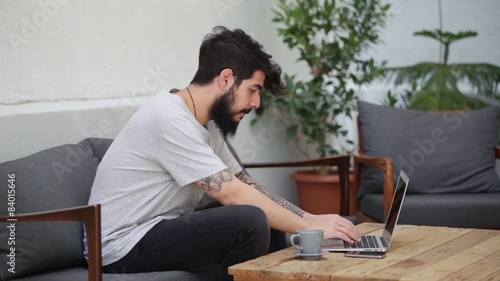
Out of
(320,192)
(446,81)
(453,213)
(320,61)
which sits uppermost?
(320,61)

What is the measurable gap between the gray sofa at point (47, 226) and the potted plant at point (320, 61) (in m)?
1.91

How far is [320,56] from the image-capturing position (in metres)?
4.86

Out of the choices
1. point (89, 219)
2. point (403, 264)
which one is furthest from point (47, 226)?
point (403, 264)

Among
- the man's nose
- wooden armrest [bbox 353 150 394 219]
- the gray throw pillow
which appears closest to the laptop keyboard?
the man's nose

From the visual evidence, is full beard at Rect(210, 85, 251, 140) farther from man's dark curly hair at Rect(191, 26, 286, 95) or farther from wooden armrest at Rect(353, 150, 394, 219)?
wooden armrest at Rect(353, 150, 394, 219)

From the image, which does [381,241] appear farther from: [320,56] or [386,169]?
[320,56]

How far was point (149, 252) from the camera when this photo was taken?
2.85 metres

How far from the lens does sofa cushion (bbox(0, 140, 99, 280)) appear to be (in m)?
2.72

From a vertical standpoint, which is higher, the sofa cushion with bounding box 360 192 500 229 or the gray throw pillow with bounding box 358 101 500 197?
the gray throw pillow with bounding box 358 101 500 197

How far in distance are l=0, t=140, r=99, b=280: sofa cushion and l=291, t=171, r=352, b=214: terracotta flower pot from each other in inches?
77.6

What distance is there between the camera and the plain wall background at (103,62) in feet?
10.8

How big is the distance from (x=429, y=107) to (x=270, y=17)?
105 centimetres

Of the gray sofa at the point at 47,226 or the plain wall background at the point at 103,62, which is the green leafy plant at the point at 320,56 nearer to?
the plain wall background at the point at 103,62

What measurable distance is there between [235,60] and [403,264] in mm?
996
